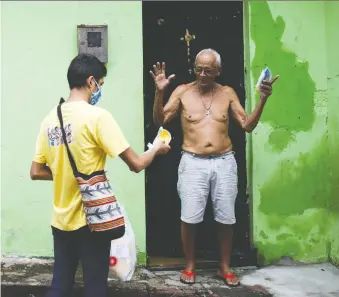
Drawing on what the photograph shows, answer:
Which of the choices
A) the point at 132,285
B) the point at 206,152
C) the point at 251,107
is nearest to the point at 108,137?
the point at 206,152

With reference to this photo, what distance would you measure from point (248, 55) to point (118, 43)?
3.99 ft

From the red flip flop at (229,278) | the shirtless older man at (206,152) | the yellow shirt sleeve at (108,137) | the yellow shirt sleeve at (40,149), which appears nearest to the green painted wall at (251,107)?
the shirtless older man at (206,152)

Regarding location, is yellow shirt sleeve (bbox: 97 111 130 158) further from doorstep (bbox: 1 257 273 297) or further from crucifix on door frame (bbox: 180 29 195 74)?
crucifix on door frame (bbox: 180 29 195 74)

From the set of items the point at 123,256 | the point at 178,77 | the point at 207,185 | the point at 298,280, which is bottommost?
the point at 298,280

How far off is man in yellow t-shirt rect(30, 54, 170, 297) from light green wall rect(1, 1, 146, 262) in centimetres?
169

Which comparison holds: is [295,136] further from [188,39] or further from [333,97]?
[188,39]

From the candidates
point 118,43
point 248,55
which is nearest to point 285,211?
point 248,55

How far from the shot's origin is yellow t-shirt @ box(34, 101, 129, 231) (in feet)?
8.86

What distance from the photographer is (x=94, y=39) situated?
4.55m

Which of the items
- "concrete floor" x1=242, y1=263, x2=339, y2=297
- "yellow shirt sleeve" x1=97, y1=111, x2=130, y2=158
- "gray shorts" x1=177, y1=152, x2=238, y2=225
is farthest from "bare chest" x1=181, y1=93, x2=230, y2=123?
"yellow shirt sleeve" x1=97, y1=111, x2=130, y2=158

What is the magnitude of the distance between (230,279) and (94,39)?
2.43 meters

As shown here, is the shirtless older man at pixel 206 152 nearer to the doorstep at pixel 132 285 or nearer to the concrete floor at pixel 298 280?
the doorstep at pixel 132 285

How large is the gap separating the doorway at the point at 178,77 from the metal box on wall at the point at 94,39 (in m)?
0.49

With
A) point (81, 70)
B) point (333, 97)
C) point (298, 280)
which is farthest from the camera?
point (333, 97)
